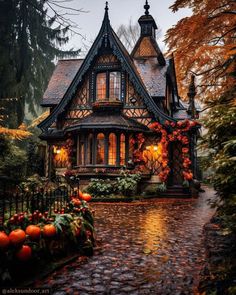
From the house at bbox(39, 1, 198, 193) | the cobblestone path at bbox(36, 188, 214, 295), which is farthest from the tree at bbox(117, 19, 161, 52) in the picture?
the cobblestone path at bbox(36, 188, 214, 295)

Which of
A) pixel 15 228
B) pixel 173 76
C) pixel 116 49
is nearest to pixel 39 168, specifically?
pixel 116 49

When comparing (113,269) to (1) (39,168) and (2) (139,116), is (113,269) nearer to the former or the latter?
(2) (139,116)

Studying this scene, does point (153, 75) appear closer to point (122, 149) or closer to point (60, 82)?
point (122, 149)

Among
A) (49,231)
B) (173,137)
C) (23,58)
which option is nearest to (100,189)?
(173,137)

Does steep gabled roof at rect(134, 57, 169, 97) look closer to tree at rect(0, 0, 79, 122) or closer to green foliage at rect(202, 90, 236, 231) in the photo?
tree at rect(0, 0, 79, 122)

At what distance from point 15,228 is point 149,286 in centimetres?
237

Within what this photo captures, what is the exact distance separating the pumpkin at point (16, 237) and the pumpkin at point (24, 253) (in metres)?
0.11

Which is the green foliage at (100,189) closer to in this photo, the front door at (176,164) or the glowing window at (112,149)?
the glowing window at (112,149)

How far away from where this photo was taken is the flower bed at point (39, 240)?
4.57 meters

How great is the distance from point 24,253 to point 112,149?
49.5 feet

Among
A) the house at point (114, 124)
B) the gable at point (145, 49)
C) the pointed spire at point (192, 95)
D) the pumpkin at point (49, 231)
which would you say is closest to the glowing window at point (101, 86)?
the house at point (114, 124)

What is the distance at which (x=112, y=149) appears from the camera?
64.5 ft

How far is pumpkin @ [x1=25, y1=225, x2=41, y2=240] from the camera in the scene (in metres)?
5.17

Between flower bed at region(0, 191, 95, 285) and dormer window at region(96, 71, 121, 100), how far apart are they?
1451 centimetres
